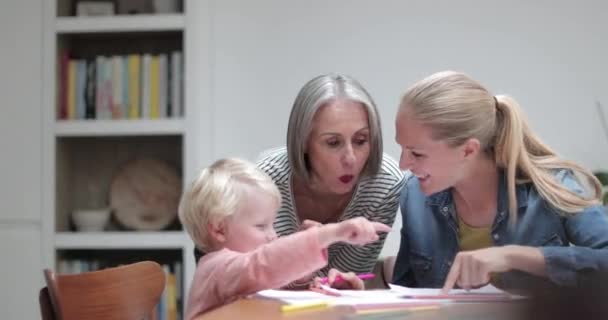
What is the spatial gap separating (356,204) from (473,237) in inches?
11.9

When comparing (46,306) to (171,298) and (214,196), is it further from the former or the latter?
(171,298)

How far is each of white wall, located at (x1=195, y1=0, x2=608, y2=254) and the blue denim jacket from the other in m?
1.29

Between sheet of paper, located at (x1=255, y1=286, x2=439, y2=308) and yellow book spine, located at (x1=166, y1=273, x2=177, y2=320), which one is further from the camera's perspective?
yellow book spine, located at (x1=166, y1=273, x2=177, y2=320)

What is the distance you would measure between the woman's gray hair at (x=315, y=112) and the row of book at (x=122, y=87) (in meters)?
1.30

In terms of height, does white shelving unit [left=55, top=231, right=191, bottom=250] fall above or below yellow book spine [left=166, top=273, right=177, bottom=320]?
above

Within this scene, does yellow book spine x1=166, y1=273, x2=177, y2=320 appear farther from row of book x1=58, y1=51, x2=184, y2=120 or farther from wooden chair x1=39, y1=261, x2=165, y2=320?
wooden chair x1=39, y1=261, x2=165, y2=320

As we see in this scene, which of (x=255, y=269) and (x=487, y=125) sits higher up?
(x=487, y=125)

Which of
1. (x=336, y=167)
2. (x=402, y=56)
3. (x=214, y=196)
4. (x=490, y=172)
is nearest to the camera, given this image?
(x=214, y=196)

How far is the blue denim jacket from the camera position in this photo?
3.51 ft

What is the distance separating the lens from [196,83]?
8.79ft

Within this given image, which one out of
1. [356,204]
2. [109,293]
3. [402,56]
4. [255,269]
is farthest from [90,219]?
[255,269]

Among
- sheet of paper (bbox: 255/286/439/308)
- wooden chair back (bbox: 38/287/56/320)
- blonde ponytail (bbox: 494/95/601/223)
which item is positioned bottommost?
wooden chair back (bbox: 38/287/56/320)

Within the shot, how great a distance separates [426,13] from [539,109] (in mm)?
568

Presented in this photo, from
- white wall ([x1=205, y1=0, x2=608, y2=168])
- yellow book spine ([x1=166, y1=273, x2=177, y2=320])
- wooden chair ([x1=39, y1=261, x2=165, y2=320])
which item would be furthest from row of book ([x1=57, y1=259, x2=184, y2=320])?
wooden chair ([x1=39, y1=261, x2=165, y2=320])
